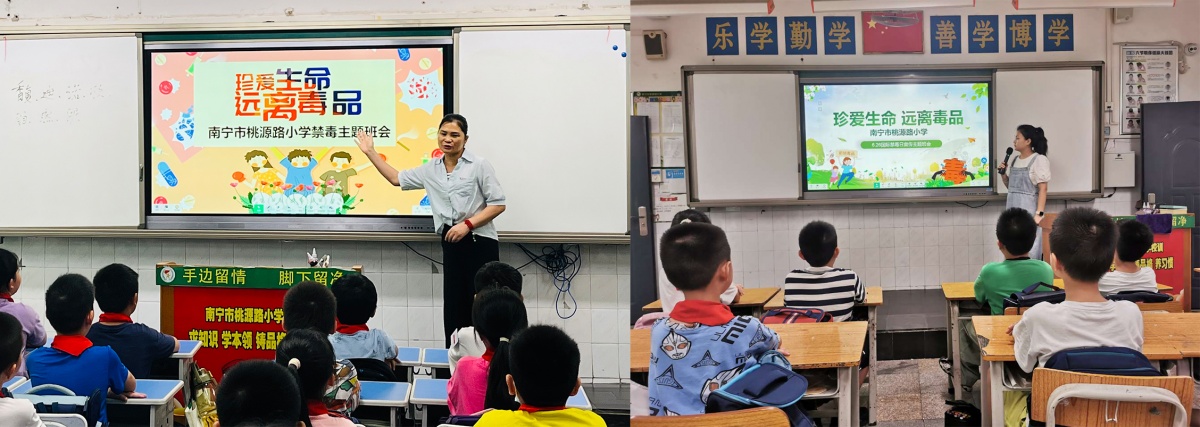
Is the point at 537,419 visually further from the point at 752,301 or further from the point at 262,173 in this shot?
the point at 262,173

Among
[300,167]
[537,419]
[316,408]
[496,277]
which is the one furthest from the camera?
[300,167]

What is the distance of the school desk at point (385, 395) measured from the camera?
7.75ft

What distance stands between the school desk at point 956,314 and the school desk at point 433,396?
113 cm

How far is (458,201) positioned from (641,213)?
2031mm

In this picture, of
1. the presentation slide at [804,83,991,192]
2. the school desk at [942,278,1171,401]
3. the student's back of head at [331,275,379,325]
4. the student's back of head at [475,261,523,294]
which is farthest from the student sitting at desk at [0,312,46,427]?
the school desk at [942,278,1171,401]

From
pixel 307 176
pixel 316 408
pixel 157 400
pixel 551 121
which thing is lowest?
pixel 157 400

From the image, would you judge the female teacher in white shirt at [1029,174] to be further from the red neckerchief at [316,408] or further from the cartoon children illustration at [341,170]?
the cartoon children illustration at [341,170]

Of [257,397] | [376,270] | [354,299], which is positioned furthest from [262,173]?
[257,397]

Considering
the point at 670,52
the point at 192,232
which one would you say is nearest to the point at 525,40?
the point at 192,232

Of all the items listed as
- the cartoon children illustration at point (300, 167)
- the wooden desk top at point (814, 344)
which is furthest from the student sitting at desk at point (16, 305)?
the wooden desk top at point (814, 344)

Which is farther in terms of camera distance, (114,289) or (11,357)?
(114,289)

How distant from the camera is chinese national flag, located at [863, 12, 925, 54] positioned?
1281 mm

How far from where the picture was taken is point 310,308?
2738mm

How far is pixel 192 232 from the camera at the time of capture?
10.7ft
